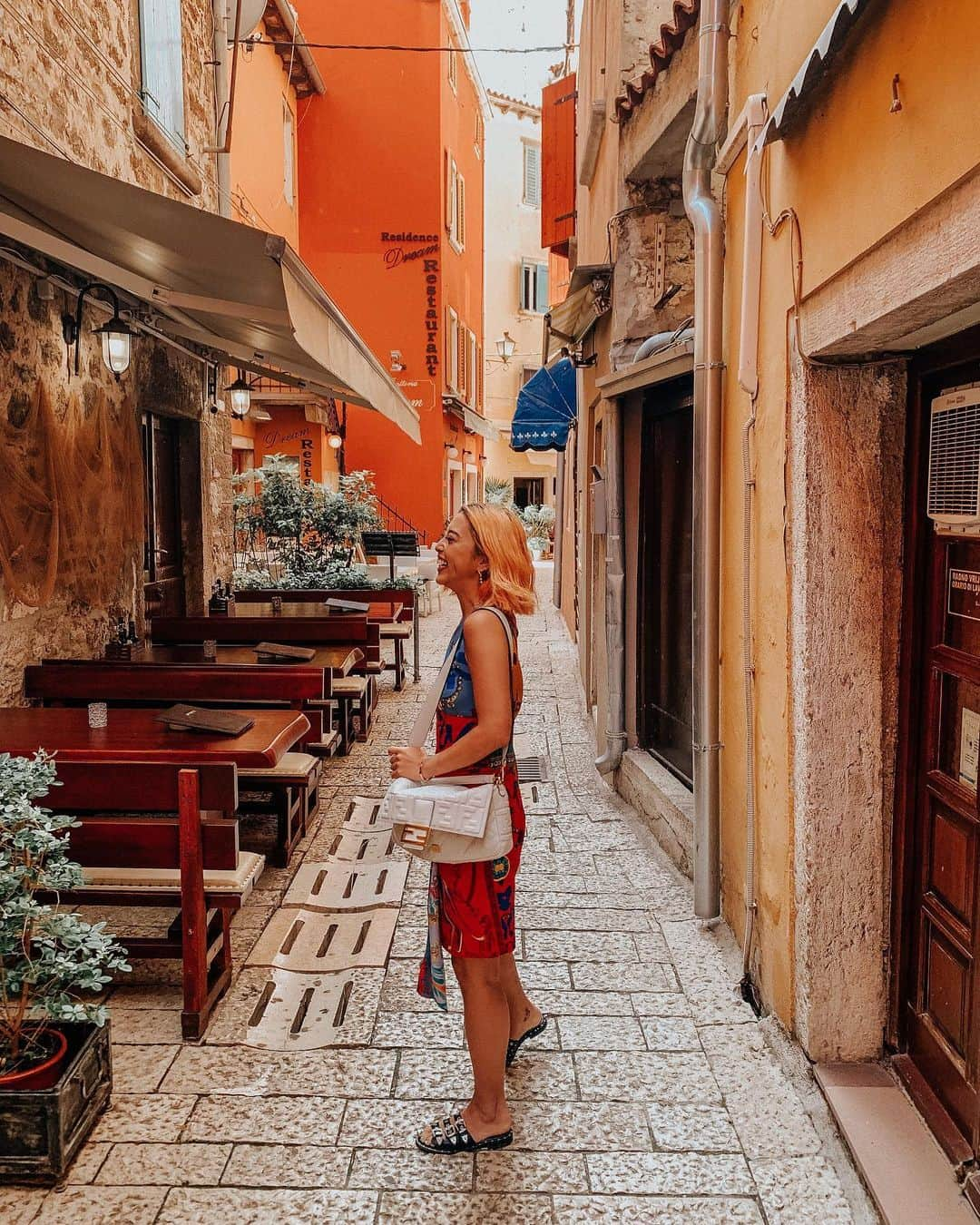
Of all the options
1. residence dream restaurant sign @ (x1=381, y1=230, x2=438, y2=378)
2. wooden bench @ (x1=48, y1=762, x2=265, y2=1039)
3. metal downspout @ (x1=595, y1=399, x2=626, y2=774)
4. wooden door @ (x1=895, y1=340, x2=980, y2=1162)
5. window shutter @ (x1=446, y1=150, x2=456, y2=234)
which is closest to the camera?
wooden door @ (x1=895, y1=340, x2=980, y2=1162)

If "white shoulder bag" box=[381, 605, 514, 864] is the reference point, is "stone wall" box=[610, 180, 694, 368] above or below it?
above

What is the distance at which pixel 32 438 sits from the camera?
4.88 m

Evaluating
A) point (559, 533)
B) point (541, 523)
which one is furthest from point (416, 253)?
point (541, 523)

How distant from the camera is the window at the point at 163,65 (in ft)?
21.4

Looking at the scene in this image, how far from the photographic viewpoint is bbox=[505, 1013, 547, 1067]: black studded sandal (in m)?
2.98

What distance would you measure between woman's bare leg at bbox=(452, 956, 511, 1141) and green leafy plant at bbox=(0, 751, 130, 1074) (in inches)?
37.8

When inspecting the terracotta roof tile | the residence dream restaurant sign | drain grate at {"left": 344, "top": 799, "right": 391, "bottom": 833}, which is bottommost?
drain grate at {"left": 344, "top": 799, "right": 391, "bottom": 833}

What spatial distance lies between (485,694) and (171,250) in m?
2.82

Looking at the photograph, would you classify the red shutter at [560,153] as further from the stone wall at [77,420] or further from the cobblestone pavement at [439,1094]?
the cobblestone pavement at [439,1094]

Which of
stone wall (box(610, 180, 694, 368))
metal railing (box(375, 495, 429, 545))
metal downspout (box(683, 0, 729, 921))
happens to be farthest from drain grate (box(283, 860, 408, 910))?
metal railing (box(375, 495, 429, 545))

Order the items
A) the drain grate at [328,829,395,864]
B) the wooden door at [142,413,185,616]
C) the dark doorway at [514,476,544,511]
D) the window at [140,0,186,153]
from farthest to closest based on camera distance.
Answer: the dark doorway at [514,476,544,511] → the wooden door at [142,413,185,616] → the window at [140,0,186,153] → the drain grate at [328,829,395,864]

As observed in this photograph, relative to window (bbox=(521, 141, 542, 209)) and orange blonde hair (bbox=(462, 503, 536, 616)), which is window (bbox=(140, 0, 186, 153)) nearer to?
orange blonde hair (bbox=(462, 503, 536, 616))

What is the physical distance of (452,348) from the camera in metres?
20.3

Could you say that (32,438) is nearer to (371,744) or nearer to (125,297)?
(125,297)
